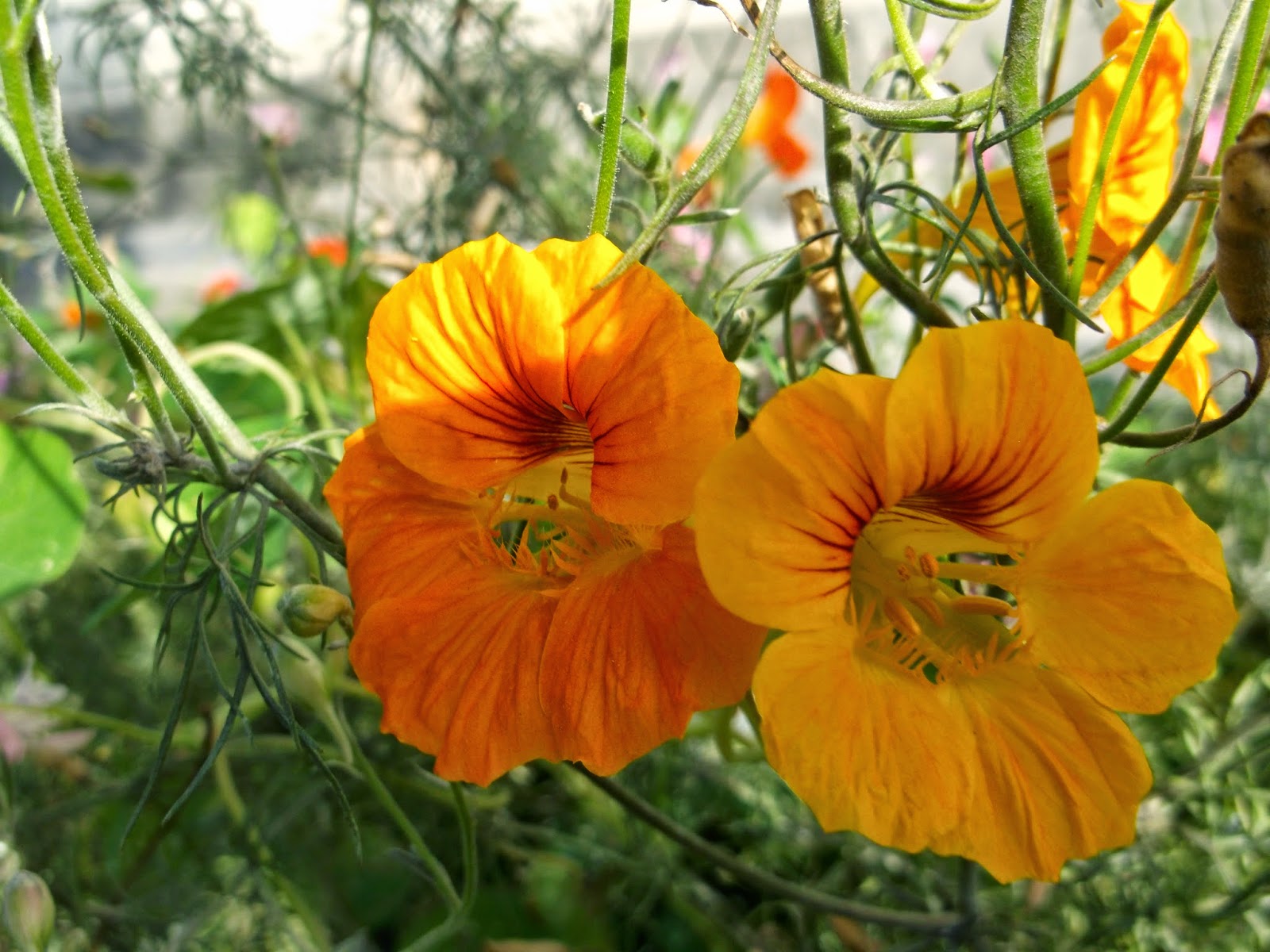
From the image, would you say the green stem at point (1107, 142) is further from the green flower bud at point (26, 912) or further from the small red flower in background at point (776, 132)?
the small red flower in background at point (776, 132)

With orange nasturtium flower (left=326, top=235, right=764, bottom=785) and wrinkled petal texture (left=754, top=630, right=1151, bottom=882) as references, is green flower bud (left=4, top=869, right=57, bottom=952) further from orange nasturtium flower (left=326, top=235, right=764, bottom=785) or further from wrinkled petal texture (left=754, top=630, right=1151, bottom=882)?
wrinkled petal texture (left=754, top=630, right=1151, bottom=882)

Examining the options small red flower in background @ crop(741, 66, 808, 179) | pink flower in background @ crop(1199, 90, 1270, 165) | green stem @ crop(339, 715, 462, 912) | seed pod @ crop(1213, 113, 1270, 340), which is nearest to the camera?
seed pod @ crop(1213, 113, 1270, 340)

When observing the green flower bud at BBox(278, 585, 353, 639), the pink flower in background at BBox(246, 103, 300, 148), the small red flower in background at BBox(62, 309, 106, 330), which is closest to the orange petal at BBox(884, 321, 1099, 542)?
the green flower bud at BBox(278, 585, 353, 639)

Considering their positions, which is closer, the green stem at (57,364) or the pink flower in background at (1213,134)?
the green stem at (57,364)

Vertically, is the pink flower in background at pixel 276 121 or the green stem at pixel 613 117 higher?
the pink flower in background at pixel 276 121

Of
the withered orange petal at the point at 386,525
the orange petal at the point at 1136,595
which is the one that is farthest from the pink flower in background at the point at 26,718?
the orange petal at the point at 1136,595

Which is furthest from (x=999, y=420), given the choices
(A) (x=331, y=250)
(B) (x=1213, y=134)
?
(A) (x=331, y=250)
